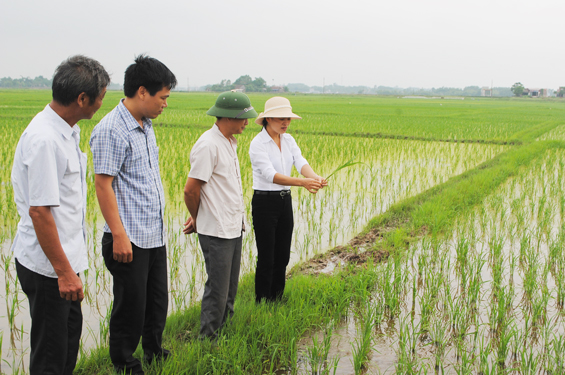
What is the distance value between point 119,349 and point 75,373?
391 millimetres

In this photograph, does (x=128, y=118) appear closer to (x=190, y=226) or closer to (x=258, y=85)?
(x=190, y=226)

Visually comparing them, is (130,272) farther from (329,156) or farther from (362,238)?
(329,156)

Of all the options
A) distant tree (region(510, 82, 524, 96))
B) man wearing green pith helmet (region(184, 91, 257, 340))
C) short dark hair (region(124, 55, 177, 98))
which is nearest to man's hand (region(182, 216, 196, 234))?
man wearing green pith helmet (region(184, 91, 257, 340))

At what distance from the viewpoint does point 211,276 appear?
222cm

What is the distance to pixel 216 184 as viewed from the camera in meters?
2.18

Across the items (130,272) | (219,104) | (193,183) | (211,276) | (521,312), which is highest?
(219,104)

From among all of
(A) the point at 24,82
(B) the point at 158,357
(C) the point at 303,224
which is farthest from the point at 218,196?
(A) the point at 24,82

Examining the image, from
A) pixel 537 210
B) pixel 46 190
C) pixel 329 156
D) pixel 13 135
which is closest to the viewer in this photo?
pixel 46 190

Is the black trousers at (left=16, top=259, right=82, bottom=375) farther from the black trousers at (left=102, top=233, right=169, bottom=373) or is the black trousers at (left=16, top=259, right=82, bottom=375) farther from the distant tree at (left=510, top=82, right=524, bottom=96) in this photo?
the distant tree at (left=510, top=82, right=524, bottom=96)

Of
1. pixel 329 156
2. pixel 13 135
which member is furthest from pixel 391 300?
pixel 13 135

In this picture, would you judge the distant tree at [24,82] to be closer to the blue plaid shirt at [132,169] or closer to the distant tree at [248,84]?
the distant tree at [248,84]

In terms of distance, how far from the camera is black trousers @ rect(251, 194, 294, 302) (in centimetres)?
259

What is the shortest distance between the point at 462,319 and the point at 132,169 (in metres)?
2.02

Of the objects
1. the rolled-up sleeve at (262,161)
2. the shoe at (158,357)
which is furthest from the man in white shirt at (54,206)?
the rolled-up sleeve at (262,161)
